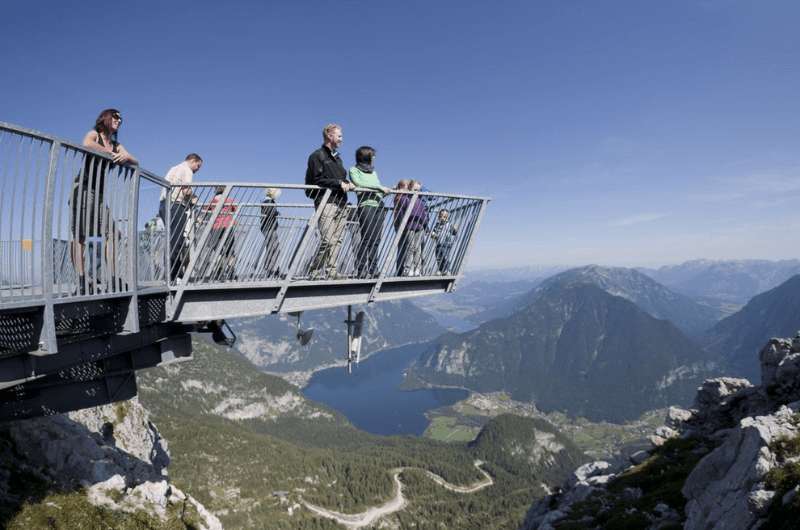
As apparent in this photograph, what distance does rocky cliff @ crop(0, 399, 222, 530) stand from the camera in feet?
37.6

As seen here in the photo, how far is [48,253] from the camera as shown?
18.9 ft

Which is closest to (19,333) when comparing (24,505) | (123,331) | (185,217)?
(123,331)

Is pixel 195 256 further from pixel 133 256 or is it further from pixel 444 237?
pixel 444 237

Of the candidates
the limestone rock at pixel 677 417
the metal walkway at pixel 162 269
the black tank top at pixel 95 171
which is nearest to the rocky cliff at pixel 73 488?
the metal walkway at pixel 162 269

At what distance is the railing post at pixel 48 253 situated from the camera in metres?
5.73

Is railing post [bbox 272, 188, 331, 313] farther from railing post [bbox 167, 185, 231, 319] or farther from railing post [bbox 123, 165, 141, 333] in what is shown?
railing post [bbox 123, 165, 141, 333]

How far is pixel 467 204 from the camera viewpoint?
12086mm

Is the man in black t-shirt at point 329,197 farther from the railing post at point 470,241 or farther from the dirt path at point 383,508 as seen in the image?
the dirt path at point 383,508

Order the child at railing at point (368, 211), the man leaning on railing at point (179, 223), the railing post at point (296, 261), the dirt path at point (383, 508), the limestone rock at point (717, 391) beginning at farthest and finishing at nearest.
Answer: the dirt path at point (383, 508)
the limestone rock at point (717, 391)
the child at railing at point (368, 211)
the railing post at point (296, 261)
the man leaning on railing at point (179, 223)

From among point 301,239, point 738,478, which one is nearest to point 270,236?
point 301,239

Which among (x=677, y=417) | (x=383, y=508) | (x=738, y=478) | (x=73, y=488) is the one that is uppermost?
(x=738, y=478)

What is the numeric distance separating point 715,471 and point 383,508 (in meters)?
172

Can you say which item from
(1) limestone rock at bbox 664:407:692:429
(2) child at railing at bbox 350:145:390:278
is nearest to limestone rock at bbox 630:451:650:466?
(1) limestone rock at bbox 664:407:692:429

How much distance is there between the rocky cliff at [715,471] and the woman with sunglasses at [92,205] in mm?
12720
